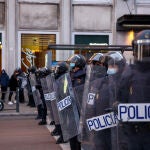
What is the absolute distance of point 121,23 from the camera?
26.8 m

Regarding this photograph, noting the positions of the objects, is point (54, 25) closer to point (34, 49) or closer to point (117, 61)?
point (34, 49)

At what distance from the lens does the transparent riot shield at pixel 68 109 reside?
817 cm

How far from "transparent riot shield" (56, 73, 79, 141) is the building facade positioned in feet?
57.3

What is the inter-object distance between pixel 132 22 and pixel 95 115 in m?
20.6

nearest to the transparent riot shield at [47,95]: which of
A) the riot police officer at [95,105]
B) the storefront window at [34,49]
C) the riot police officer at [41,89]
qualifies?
the riot police officer at [41,89]

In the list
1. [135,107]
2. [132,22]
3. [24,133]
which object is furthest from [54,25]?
[135,107]

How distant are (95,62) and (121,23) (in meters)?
19.7

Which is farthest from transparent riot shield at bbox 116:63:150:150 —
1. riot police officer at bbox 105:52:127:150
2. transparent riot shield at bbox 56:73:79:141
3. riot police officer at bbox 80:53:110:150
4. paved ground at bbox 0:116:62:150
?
paved ground at bbox 0:116:62:150

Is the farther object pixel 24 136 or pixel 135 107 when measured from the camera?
pixel 24 136

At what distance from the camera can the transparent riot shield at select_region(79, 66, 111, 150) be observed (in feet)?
20.4

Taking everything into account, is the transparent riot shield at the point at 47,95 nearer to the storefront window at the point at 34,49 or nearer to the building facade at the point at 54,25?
the building facade at the point at 54,25

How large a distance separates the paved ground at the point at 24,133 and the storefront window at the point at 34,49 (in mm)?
6395

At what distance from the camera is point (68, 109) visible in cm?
829

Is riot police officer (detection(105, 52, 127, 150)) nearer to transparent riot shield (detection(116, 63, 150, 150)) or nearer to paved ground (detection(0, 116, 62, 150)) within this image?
transparent riot shield (detection(116, 63, 150, 150))
